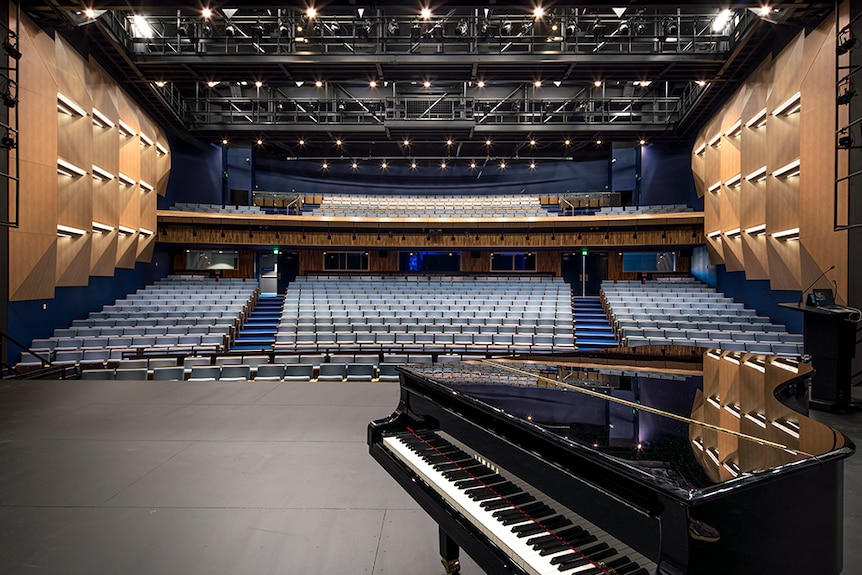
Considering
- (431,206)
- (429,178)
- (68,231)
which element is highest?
(429,178)

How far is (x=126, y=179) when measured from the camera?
9320 millimetres

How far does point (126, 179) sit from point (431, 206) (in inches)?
321

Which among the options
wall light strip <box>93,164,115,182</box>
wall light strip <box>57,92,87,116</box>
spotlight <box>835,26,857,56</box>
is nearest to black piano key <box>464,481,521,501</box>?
spotlight <box>835,26,857,56</box>

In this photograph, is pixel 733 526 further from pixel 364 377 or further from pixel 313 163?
pixel 313 163

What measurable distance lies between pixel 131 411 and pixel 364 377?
2.41 metres

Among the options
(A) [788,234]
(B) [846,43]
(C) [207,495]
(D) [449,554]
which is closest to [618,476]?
(D) [449,554]

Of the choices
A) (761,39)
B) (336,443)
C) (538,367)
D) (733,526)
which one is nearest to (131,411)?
(336,443)

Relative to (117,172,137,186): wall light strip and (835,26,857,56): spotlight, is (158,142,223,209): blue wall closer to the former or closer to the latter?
(117,172,137,186): wall light strip

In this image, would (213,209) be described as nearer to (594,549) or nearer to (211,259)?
(211,259)

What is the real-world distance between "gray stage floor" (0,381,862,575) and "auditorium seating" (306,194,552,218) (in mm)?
10325

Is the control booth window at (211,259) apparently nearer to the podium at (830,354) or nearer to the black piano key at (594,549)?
the podium at (830,354)

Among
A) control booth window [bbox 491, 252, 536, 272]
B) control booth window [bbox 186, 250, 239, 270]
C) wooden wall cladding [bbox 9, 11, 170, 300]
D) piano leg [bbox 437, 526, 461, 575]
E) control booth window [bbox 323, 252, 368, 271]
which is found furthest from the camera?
control booth window [bbox 323, 252, 368, 271]

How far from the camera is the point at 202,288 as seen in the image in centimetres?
1103

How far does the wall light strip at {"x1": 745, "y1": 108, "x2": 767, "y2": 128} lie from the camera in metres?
7.77
